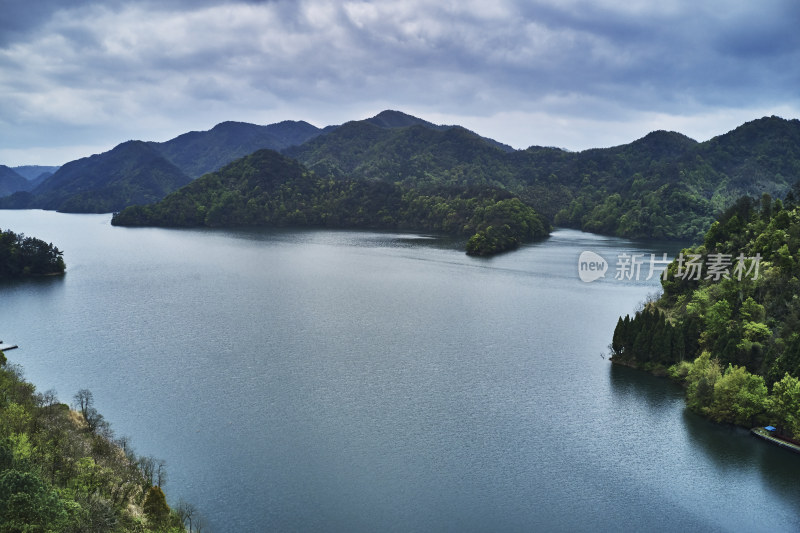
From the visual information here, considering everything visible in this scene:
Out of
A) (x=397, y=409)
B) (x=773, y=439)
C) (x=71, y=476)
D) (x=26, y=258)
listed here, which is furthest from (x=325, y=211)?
(x=71, y=476)

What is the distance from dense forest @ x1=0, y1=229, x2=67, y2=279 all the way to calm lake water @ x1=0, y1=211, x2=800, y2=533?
1386 centimetres

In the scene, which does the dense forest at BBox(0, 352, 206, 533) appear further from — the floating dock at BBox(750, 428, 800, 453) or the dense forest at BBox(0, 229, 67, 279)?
the dense forest at BBox(0, 229, 67, 279)

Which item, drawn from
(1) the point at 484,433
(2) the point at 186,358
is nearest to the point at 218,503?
(1) the point at 484,433

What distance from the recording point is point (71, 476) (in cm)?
2423

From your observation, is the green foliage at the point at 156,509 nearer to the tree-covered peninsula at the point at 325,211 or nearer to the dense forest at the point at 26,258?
the dense forest at the point at 26,258

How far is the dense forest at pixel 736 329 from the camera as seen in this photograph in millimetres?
35125

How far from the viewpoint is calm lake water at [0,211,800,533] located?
27.6 metres

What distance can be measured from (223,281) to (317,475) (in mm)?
57332

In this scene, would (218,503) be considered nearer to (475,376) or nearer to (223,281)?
(475,376)

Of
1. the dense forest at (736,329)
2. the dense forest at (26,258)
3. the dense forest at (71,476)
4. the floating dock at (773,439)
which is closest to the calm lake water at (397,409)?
the floating dock at (773,439)

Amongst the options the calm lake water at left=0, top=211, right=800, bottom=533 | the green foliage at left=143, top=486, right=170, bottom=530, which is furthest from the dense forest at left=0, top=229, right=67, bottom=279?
the green foliage at left=143, top=486, right=170, bottom=530

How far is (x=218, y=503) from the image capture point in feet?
89.2

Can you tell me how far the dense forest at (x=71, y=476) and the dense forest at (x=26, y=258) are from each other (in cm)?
6314

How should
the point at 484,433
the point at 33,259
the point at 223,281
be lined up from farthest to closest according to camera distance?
the point at 33,259
the point at 223,281
the point at 484,433
